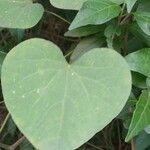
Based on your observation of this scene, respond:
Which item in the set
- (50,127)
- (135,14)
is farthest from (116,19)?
(50,127)

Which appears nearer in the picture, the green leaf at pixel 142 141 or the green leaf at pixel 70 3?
the green leaf at pixel 70 3

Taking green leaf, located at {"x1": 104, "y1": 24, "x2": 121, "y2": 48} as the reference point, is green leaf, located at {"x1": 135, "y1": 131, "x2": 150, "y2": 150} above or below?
below

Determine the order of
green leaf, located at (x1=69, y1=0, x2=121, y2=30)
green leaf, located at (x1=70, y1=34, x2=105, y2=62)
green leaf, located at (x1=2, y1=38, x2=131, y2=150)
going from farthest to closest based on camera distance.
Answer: green leaf, located at (x1=70, y1=34, x2=105, y2=62) < green leaf, located at (x1=69, y1=0, x2=121, y2=30) < green leaf, located at (x1=2, y1=38, x2=131, y2=150)

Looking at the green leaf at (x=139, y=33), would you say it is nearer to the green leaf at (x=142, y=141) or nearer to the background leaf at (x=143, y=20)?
the background leaf at (x=143, y=20)

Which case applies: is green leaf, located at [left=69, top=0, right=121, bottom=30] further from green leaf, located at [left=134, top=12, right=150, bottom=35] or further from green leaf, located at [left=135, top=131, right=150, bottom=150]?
green leaf, located at [left=135, top=131, right=150, bottom=150]

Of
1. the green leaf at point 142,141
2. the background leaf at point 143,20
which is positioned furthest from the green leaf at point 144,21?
the green leaf at point 142,141

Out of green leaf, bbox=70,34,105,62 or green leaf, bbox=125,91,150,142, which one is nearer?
green leaf, bbox=125,91,150,142

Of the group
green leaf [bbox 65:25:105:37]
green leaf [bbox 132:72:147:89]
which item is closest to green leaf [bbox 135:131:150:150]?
green leaf [bbox 132:72:147:89]

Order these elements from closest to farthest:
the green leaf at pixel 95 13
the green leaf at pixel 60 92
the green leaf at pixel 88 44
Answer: the green leaf at pixel 60 92
the green leaf at pixel 95 13
the green leaf at pixel 88 44


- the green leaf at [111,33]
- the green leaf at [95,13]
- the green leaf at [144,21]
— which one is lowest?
the green leaf at [111,33]
